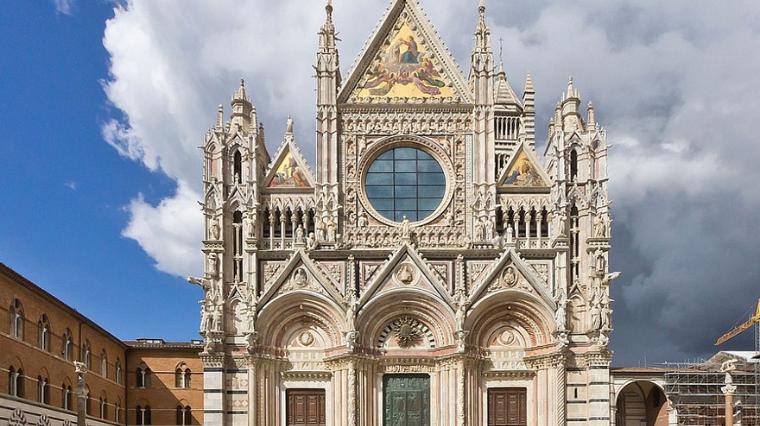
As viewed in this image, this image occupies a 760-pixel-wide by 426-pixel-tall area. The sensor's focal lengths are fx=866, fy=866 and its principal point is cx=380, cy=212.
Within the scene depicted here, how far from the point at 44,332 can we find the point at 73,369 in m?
3.94

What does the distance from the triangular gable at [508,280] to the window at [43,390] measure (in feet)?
58.7

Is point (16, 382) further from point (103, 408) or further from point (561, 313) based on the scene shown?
point (561, 313)

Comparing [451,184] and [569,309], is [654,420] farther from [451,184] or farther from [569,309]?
[451,184]

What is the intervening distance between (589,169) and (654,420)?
13.8 m

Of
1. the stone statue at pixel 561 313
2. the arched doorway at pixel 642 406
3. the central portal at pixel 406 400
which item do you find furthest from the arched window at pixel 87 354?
the arched doorway at pixel 642 406

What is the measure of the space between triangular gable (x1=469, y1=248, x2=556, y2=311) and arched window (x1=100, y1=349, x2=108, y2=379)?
18146 mm

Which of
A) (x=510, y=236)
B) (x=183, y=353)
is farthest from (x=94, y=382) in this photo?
(x=510, y=236)

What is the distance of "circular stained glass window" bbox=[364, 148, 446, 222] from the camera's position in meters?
41.2

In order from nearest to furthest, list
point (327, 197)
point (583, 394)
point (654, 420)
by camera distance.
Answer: point (583, 394)
point (327, 197)
point (654, 420)

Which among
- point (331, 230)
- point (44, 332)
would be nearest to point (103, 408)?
point (44, 332)

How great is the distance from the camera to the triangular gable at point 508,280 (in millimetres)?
38062

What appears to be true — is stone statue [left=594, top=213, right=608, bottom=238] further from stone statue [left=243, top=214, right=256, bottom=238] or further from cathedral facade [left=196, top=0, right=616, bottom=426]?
stone statue [left=243, top=214, right=256, bottom=238]

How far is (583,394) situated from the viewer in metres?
37.6

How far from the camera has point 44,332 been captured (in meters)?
34.8
